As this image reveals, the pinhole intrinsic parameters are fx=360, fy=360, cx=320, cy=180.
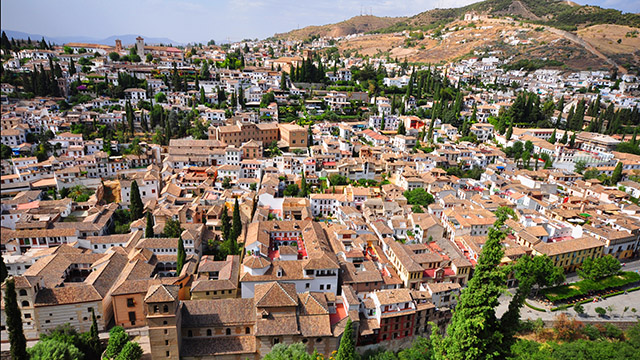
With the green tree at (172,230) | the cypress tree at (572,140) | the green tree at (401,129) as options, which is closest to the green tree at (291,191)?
the green tree at (172,230)

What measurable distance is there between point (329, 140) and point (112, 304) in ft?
101

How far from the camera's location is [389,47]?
12556 centimetres

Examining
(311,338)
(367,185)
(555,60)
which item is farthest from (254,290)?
(555,60)

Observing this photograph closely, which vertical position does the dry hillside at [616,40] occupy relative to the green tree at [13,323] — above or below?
above

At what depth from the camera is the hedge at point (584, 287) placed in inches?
1111

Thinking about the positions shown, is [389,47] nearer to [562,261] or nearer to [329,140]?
[329,140]

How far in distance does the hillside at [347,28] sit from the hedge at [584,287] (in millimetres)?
159942

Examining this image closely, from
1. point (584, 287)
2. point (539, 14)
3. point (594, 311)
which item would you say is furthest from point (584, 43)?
point (594, 311)

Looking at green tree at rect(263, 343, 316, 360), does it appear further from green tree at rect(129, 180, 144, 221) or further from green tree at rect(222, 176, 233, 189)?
green tree at rect(222, 176, 233, 189)

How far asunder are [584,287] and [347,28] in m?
167

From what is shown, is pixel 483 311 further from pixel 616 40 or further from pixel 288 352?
pixel 616 40

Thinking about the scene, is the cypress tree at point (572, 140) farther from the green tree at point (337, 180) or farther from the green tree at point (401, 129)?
the green tree at point (337, 180)

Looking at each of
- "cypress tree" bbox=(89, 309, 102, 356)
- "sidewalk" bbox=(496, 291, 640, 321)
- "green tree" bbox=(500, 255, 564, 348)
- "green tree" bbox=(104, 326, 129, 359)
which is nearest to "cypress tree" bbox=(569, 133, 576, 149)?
"sidewalk" bbox=(496, 291, 640, 321)

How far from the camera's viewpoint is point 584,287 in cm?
2878
